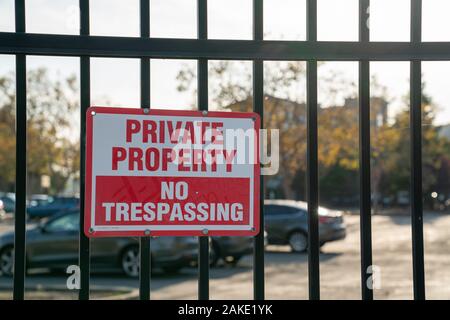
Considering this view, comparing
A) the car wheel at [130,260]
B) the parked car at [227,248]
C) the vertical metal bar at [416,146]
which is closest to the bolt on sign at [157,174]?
the vertical metal bar at [416,146]

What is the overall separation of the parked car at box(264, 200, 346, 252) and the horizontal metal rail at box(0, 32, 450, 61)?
14911 millimetres

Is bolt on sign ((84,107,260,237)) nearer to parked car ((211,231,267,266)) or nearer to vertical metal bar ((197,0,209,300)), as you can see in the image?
vertical metal bar ((197,0,209,300))

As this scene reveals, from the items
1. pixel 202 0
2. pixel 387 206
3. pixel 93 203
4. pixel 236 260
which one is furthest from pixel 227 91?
pixel 387 206

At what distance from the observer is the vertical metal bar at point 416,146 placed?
269cm

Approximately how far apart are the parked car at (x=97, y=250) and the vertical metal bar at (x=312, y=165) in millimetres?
10007

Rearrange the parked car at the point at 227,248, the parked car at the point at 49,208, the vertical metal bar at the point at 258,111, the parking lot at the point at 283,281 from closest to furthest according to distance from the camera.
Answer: the vertical metal bar at the point at 258,111
the parking lot at the point at 283,281
the parked car at the point at 227,248
the parked car at the point at 49,208

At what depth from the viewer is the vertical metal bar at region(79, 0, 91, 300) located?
255 centimetres

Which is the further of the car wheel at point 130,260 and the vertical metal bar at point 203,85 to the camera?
the car wheel at point 130,260

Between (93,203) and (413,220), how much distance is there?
4.16 feet

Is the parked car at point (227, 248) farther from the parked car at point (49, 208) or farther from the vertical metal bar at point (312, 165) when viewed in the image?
the parked car at point (49, 208)

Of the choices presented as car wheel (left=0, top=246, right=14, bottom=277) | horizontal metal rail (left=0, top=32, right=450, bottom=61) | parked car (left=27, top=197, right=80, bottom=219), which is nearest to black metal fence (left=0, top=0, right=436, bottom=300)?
horizontal metal rail (left=0, top=32, right=450, bottom=61)

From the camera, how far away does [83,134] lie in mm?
2561
